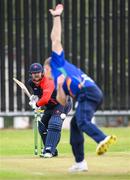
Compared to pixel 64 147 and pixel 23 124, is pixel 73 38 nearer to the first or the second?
pixel 23 124

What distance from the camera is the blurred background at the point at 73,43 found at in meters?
21.0

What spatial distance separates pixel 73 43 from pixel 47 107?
8.73 metres

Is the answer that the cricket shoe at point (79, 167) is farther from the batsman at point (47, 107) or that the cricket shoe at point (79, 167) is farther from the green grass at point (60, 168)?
the batsman at point (47, 107)

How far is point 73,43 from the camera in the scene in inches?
831

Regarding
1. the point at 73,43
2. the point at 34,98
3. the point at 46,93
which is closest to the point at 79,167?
the point at 46,93

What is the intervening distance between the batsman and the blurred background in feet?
27.7

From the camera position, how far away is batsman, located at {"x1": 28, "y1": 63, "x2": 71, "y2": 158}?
12000 millimetres

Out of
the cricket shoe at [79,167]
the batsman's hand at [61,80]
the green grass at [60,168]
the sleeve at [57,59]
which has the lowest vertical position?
the green grass at [60,168]

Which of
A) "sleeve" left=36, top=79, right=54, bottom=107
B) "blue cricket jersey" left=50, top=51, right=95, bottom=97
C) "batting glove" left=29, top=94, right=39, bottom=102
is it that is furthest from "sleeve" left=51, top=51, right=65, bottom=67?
"batting glove" left=29, top=94, right=39, bottom=102

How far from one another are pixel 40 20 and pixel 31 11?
1.10ft

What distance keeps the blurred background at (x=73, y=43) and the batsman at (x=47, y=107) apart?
8.43 m

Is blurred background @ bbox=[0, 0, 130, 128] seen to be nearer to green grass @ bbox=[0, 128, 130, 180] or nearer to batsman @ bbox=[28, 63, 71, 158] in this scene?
batsman @ bbox=[28, 63, 71, 158]

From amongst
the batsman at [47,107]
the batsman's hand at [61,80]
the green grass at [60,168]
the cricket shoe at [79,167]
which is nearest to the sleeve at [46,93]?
the batsman at [47,107]

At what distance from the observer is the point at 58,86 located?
976 centimetres
